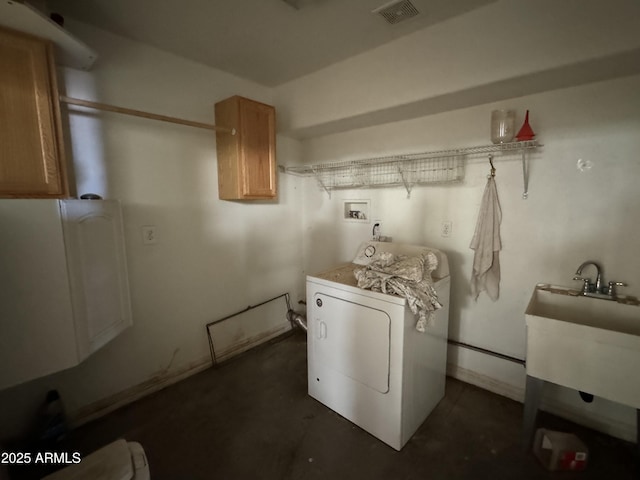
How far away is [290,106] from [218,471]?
9.40 feet

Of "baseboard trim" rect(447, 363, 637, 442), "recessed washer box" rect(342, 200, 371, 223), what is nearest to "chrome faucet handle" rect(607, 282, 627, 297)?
"baseboard trim" rect(447, 363, 637, 442)

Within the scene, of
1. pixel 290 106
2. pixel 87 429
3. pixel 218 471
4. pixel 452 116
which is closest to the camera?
pixel 218 471

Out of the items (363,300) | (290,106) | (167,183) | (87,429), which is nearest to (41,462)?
(87,429)

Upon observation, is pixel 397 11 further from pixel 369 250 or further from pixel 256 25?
pixel 369 250

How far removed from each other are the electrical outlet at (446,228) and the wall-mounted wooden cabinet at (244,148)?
1579mm

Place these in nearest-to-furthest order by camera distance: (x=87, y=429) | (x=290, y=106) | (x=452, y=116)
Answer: (x=87, y=429), (x=452, y=116), (x=290, y=106)

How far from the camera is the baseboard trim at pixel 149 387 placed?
1855 mm

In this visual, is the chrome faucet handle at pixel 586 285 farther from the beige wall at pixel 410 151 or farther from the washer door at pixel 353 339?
the washer door at pixel 353 339

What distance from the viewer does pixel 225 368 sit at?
8.18 ft

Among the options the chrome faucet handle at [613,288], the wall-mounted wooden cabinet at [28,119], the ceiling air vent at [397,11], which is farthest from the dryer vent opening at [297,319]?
the ceiling air vent at [397,11]

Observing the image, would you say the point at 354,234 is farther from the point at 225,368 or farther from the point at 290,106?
the point at 225,368

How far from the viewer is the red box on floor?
58.4 inches

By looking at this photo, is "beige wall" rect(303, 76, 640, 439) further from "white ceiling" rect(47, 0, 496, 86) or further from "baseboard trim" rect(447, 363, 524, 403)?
"white ceiling" rect(47, 0, 496, 86)

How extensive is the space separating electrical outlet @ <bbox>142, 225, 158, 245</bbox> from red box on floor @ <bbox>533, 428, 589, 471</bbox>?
9.42 ft
